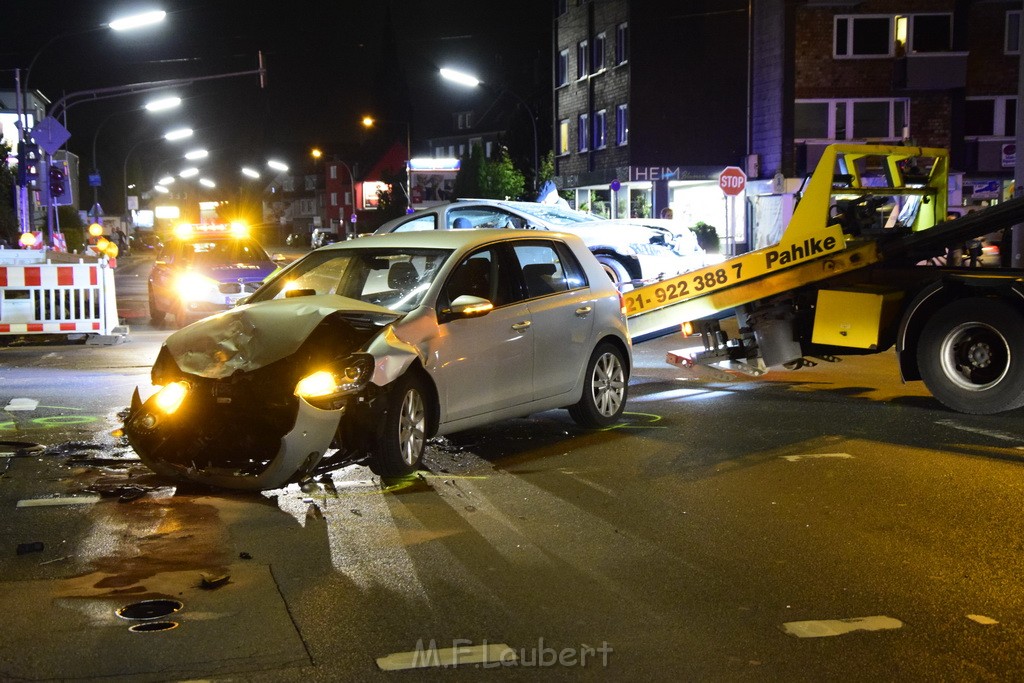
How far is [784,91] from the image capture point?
1663 inches

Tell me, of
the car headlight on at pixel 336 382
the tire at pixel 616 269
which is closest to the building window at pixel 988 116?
the tire at pixel 616 269

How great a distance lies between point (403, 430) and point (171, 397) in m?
1.46

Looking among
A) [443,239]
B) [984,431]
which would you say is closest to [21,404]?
[443,239]

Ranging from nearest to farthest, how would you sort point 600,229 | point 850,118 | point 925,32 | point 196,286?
1. point 196,286
2. point 600,229
3. point 925,32
4. point 850,118

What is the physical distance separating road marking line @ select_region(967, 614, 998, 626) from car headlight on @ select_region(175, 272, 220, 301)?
15.4 meters

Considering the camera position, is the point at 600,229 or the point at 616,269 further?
the point at 600,229

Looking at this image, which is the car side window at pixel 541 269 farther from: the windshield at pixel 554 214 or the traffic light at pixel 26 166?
the traffic light at pixel 26 166

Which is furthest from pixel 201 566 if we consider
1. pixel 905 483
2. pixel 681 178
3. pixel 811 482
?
pixel 681 178

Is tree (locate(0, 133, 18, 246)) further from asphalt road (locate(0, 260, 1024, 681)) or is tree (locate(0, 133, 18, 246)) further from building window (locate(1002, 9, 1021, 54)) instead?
building window (locate(1002, 9, 1021, 54))

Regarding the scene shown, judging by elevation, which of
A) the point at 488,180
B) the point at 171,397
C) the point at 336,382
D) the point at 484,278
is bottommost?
the point at 171,397

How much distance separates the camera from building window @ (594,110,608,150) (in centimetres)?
4850

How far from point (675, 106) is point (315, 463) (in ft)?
131

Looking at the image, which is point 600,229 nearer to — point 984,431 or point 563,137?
point 984,431

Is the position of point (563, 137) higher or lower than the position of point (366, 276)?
higher
